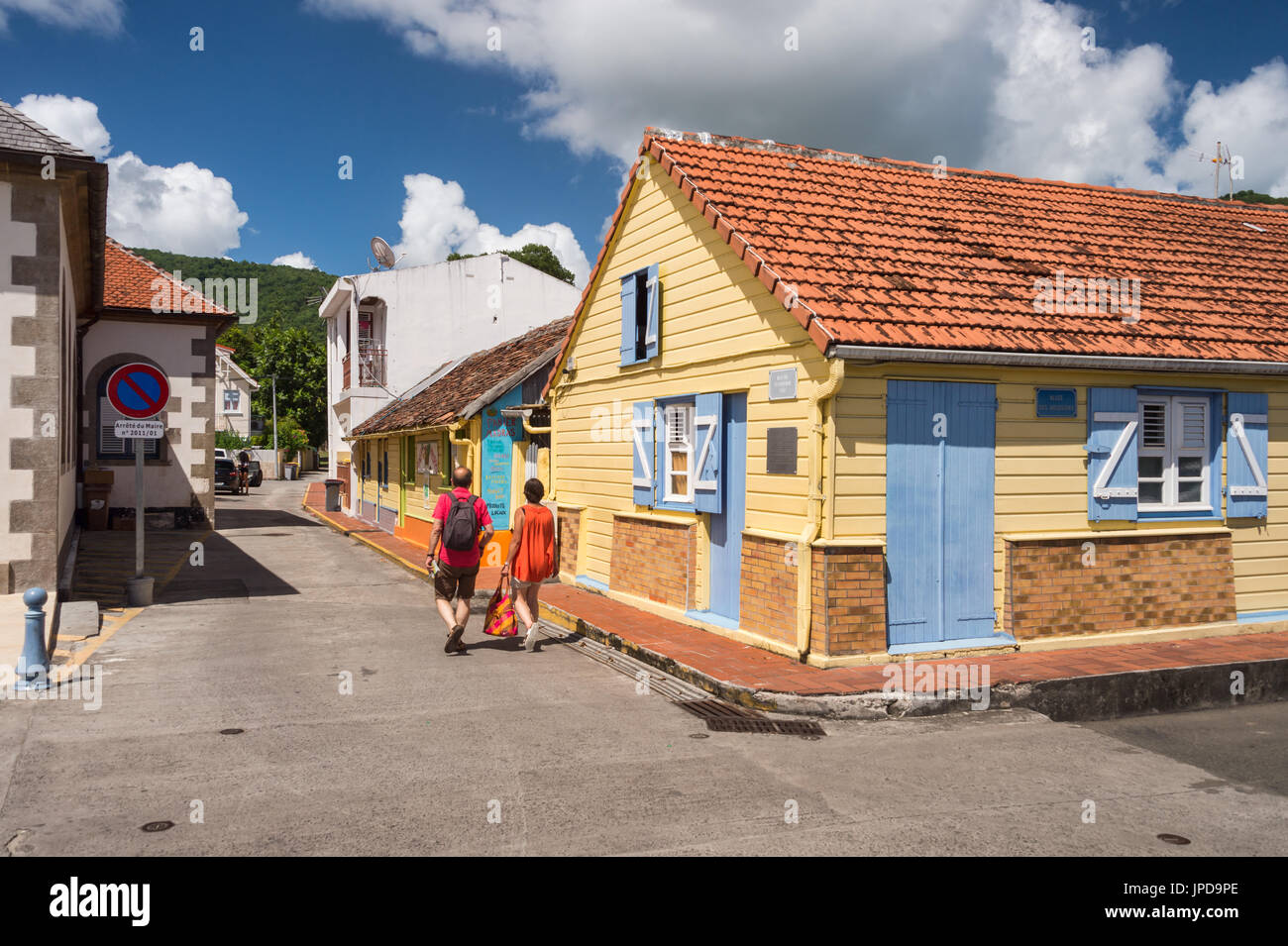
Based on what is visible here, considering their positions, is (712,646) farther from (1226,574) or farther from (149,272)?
(149,272)

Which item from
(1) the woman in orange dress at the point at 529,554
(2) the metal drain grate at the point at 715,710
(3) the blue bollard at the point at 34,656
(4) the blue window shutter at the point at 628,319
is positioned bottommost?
(2) the metal drain grate at the point at 715,710

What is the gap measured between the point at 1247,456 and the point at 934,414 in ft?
12.3

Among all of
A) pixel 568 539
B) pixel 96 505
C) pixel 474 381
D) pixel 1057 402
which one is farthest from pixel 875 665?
pixel 96 505

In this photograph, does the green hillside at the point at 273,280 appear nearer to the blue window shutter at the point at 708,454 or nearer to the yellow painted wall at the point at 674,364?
the yellow painted wall at the point at 674,364

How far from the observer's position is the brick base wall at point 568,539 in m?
14.0

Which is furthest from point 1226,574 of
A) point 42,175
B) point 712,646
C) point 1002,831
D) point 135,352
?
point 135,352

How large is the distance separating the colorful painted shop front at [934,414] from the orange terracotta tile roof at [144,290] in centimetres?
1403

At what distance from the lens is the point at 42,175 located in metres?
10.7

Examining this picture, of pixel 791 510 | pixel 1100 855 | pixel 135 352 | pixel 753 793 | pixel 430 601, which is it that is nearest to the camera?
pixel 1100 855

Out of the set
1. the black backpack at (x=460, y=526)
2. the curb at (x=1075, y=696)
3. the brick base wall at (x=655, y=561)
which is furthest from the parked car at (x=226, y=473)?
the curb at (x=1075, y=696)

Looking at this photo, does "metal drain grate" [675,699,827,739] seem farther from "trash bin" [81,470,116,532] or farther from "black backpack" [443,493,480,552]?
"trash bin" [81,470,116,532]

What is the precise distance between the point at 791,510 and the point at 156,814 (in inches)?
223

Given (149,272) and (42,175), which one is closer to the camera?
(42,175)

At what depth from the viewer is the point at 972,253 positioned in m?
10.3
